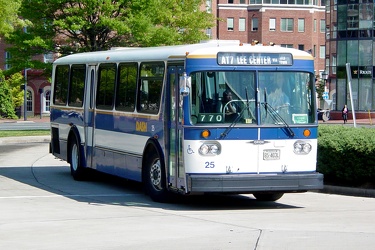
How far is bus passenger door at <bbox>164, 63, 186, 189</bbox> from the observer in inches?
613

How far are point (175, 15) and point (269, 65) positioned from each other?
3853 centimetres

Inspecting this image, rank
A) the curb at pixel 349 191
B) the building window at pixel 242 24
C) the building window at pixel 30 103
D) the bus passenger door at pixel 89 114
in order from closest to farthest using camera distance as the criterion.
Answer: the curb at pixel 349 191 → the bus passenger door at pixel 89 114 → the building window at pixel 30 103 → the building window at pixel 242 24

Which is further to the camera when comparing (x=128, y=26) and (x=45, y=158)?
(x=128, y=26)

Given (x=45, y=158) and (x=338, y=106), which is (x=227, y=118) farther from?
(x=338, y=106)

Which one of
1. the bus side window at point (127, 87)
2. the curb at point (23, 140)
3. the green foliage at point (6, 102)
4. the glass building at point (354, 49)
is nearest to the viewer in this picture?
the bus side window at point (127, 87)

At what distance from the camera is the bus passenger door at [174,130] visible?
15578 mm

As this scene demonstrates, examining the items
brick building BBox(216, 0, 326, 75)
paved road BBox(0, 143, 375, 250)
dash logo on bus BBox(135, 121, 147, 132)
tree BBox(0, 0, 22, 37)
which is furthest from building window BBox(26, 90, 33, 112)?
dash logo on bus BBox(135, 121, 147, 132)

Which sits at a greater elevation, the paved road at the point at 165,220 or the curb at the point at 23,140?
the paved road at the point at 165,220

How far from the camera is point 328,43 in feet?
267

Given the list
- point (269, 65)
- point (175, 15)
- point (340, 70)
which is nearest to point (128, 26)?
point (175, 15)

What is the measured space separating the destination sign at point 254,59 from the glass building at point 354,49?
2403 inches

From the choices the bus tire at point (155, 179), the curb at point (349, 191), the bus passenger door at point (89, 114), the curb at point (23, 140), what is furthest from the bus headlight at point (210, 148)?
the curb at point (23, 140)

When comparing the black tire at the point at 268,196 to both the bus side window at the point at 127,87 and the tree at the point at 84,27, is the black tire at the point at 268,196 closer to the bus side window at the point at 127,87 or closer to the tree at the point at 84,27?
the bus side window at the point at 127,87

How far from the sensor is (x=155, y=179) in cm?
1662
